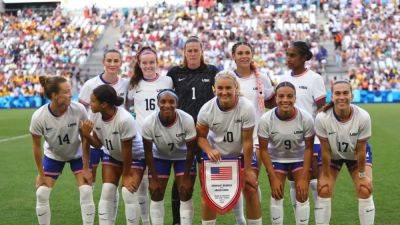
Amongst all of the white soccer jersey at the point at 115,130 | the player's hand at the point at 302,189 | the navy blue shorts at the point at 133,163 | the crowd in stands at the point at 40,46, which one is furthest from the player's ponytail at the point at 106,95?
the crowd in stands at the point at 40,46

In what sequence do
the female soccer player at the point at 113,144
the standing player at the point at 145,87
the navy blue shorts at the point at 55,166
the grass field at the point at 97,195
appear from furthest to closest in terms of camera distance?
the grass field at the point at 97,195 → the standing player at the point at 145,87 → the navy blue shorts at the point at 55,166 → the female soccer player at the point at 113,144

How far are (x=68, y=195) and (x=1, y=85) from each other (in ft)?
97.7

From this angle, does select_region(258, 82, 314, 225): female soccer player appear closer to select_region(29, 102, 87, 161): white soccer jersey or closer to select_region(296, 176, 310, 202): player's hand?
select_region(296, 176, 310, 202): player's hand

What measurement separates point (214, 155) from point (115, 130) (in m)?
1.12

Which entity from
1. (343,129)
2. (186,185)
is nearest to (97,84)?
(186,185)

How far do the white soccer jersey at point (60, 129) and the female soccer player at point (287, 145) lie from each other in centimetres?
203

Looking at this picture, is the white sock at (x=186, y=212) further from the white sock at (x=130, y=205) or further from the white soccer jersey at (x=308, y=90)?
the white soccer jersey at (x=308, y=90)

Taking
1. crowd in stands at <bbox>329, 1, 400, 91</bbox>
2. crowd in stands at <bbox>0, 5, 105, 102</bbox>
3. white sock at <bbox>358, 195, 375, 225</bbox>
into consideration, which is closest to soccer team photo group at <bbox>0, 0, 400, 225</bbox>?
white sock at <bbox>358, 195, 375, 225</bbox>

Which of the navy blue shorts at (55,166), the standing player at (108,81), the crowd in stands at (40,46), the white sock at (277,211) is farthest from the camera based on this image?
the crowd in stands at (40,46)

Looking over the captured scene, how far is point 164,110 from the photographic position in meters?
6.82

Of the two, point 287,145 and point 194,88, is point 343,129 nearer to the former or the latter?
point 287,145

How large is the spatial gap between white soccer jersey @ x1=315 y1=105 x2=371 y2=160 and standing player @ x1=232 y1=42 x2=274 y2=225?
91 centimetres

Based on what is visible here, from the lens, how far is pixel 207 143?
22.4 feet

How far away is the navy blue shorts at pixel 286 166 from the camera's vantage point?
277 inches
